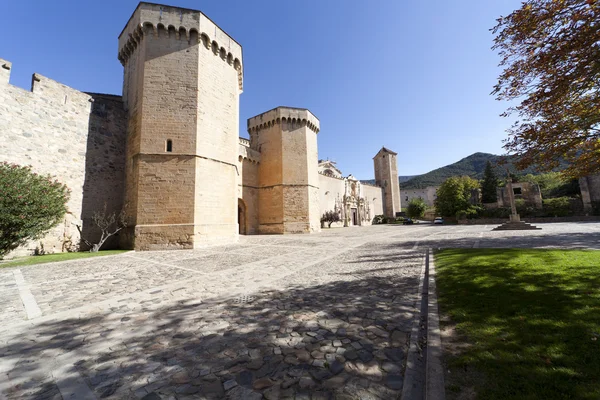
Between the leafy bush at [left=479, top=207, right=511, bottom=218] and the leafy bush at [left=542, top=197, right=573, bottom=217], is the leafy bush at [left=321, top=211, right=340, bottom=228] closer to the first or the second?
the leafy bush at [left=479, top=207, right=511, bottom=218]

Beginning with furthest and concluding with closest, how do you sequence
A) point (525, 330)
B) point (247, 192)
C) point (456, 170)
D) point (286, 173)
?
point (456, 170), point (286, 173), point (247, 192), point (525, 330)

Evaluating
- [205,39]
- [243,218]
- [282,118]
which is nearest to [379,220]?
[282,118]

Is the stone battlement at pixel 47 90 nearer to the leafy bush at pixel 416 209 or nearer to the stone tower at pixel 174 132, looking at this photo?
the stone tower at pixel 174 132

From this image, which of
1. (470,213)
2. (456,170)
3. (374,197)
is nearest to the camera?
(470,213)

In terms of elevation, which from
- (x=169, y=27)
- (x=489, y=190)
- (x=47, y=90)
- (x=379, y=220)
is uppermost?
(x=169, y=27)

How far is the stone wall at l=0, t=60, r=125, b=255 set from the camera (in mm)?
10305

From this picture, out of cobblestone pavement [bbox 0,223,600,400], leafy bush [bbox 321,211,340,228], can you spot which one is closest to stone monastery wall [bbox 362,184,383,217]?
leafy bush [bbox 321,211,340,228]

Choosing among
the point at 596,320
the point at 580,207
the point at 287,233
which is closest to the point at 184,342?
the point at 596,320

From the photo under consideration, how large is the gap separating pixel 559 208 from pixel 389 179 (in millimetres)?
26379

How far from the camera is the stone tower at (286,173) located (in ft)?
74.5

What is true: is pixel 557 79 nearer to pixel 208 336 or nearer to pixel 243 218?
pixel 208 336

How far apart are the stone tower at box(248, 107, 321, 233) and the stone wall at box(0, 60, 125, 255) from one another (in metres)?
12.1

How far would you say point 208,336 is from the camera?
2953 mm

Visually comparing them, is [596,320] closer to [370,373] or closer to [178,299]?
[370,373]
